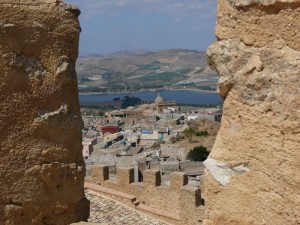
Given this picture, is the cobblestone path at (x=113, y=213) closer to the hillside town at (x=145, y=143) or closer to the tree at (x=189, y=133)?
the hillside town at (x=145, y=143)

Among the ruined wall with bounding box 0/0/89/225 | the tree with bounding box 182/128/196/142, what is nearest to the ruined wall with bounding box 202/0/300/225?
the ruined wall with bounding box 0/0/89/225

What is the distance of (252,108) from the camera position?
2807 millimetres

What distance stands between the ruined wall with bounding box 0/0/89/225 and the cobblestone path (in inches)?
200

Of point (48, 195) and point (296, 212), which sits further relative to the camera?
point (48, 195)

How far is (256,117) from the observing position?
2.79 metres

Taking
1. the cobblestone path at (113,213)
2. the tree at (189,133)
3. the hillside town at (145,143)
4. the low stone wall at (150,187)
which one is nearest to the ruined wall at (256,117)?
the cobblestone path at (113,213)

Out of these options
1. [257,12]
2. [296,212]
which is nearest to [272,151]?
[296,212]

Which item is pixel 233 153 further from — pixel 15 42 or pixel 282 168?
pixel 15 42

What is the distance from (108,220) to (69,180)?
5366 mm

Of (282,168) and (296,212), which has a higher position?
(282,168)

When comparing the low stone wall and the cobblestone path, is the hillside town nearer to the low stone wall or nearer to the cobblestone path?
the low stone wall

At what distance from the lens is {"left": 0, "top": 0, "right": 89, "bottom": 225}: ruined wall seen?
13.1 feet

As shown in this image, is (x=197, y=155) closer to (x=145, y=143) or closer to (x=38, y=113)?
(x=145, y=143)

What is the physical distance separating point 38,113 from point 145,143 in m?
41.9
